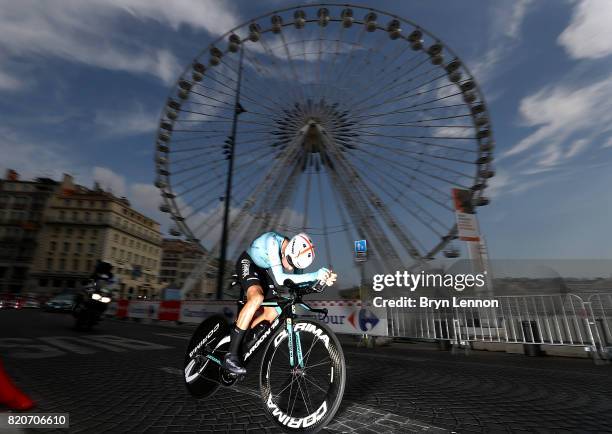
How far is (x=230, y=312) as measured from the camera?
1359 centimetres

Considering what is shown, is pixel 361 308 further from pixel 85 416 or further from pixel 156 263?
pixel 156 263

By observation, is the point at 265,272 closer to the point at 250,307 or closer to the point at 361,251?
the point at 250,307

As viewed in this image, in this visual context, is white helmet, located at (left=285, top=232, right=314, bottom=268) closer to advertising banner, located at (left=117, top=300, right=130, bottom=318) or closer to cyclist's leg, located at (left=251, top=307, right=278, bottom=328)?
cyclist's leg, located at (left=251, top=307, right=278, bottom=328)

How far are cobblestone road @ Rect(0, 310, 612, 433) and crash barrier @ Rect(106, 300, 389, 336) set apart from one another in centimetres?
80

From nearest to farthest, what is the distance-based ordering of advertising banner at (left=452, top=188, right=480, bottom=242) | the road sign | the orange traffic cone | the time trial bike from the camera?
1. the time trial bike
2. the orange traffic cone
3. the road sign
4. advertising banner at (left=452, top=188, right=480, bottom=242)

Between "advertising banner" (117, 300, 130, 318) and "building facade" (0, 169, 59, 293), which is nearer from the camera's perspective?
"advertising banner" (117, 300, 130, 318)

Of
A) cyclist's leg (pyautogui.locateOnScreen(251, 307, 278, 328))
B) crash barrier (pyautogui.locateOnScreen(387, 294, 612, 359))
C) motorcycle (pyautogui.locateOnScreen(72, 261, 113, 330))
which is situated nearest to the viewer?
cyclist's leg (pyautogui.locateOnScreen(251, 307, 278, 328))

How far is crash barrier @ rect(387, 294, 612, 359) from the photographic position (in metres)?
6.92

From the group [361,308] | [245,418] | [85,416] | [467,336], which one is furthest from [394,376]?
[361,308]

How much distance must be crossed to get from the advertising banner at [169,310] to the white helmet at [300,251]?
1574cm

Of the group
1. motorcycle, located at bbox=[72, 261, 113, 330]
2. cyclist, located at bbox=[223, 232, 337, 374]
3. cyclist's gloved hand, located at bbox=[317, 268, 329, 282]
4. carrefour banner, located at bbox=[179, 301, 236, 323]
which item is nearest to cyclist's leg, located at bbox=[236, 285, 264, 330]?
cyclist, located at bbox=[223, 232, 337, 374]

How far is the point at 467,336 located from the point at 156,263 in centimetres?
6811

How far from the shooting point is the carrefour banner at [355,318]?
374 inches

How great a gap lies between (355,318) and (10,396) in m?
8.40
